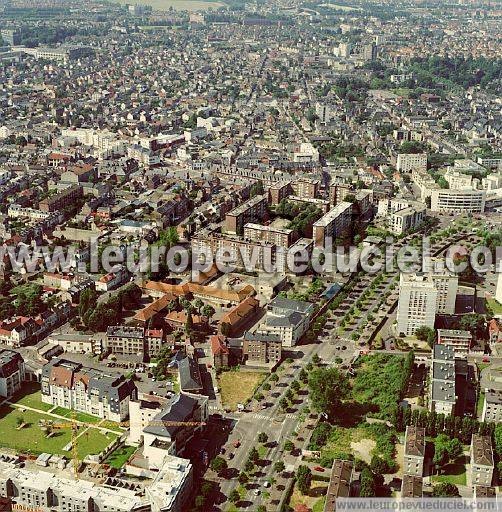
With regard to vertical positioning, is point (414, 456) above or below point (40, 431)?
above

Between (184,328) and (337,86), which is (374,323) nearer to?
(184,328)

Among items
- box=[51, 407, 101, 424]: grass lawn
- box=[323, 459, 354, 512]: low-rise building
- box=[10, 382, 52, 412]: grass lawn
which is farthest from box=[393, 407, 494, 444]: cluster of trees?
box=[10, 382, 52, 412]: grass lawn

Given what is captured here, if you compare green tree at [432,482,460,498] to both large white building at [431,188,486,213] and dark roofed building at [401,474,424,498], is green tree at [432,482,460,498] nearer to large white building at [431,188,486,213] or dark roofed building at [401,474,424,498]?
dark roofed building at [401,474,424,498]

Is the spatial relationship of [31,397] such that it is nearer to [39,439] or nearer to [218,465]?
[39,439]

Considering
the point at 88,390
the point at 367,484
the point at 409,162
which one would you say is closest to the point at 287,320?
the point at 88,390

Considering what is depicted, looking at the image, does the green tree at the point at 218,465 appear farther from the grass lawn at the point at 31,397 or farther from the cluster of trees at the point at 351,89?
the cluster of trees at the point at 351,89

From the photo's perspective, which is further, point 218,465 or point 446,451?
point 446,451

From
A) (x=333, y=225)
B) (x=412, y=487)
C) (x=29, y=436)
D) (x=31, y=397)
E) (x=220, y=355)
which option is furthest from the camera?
(x=333, y=225)

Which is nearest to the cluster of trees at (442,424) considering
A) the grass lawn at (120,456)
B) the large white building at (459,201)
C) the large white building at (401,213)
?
the grass lawn at (120,456)
